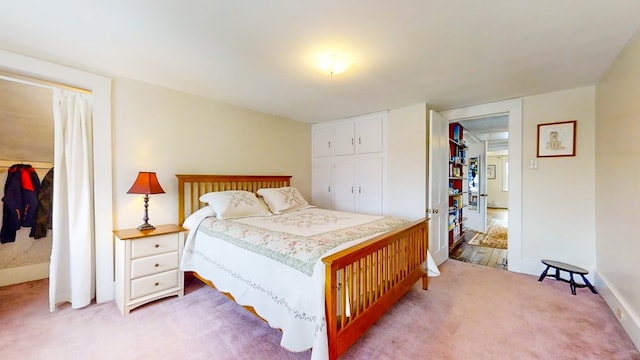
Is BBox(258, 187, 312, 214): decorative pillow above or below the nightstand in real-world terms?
above

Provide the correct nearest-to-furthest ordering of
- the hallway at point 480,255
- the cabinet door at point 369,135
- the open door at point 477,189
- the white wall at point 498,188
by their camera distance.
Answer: the hallway at point 480,255 → the cabinet door at point 369,135 → the open door at point 477,189 → the white wall at point 498,188

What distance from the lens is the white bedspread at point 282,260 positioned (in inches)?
61.4

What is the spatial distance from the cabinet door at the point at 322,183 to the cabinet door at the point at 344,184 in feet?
0.36

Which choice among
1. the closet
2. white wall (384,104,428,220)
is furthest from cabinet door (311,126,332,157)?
the closet

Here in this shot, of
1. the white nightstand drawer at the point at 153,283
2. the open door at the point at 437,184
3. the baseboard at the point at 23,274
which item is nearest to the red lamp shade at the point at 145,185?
the white nightstand drawer at the point at 153,283

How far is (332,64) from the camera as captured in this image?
222 centimetres

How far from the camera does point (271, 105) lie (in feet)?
11.7

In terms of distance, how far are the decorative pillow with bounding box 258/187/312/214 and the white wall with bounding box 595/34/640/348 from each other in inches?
122

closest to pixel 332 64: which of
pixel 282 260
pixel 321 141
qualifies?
pixel 282 260

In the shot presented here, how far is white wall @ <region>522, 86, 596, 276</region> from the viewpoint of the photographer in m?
2.86

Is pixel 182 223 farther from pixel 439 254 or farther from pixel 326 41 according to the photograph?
pixel 439 254

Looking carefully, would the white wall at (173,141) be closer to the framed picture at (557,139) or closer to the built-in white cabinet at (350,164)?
the built-in white cabinet at (350,164)

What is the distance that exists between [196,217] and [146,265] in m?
0.63

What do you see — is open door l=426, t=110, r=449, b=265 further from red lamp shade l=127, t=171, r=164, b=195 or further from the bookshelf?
red lamp shade l=127, t=171, r=164, b=195
